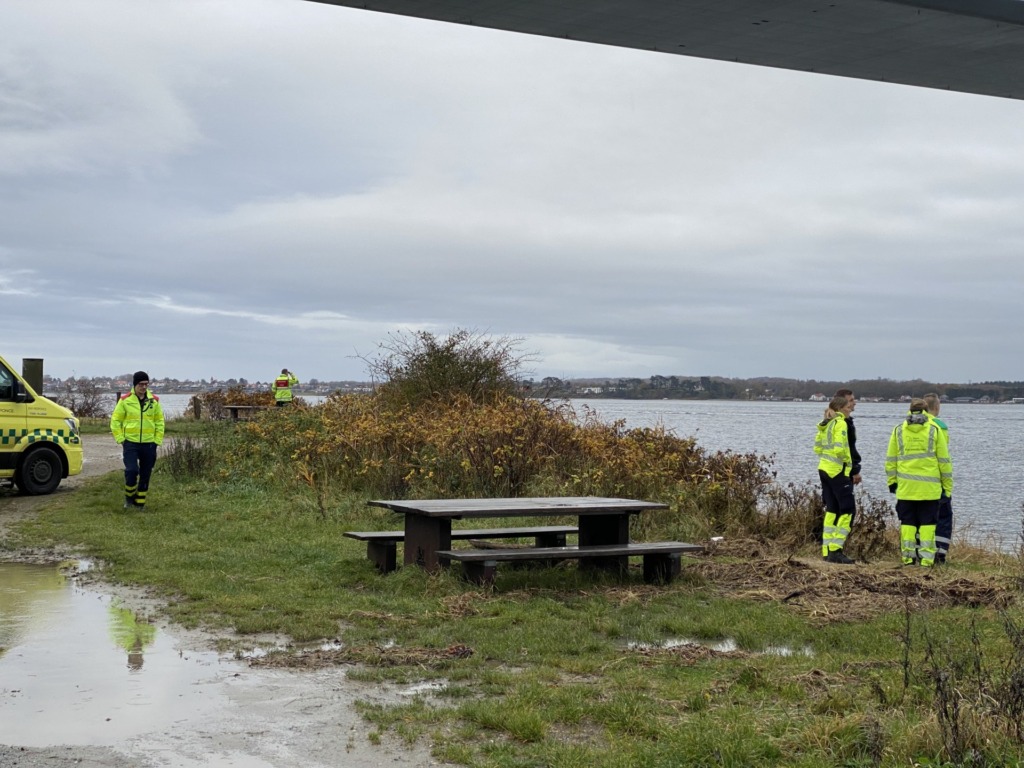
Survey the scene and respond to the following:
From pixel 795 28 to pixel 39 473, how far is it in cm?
1483

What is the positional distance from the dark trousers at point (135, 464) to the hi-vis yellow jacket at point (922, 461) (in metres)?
9.89

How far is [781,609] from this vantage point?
9039mm

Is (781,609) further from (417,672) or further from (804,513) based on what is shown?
(804,513)

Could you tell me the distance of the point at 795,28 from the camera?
6.35 m

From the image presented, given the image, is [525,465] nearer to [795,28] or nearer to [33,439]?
[33,439]

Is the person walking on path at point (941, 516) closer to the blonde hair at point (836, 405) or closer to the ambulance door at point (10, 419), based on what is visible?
the blonde hair at point (836, 405)

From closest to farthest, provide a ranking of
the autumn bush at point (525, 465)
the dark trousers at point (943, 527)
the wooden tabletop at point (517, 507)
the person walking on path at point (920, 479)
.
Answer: the wooden tabletop at point (517, 507), the person walking on path at point (920, 479), the dark trousers at point (943, 527), the autumn bush at point (525, 465)


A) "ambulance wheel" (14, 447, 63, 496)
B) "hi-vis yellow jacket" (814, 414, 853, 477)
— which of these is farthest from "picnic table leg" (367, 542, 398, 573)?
"ambulance wheel" (14, 447, 63, 496)

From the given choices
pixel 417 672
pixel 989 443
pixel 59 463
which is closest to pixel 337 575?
pixel 417 672

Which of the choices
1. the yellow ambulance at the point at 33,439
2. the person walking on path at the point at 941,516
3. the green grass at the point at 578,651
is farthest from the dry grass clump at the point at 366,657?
the yellow ambulance at the point at 33,439

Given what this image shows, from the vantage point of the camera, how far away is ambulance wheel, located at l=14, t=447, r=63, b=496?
17.4 meters

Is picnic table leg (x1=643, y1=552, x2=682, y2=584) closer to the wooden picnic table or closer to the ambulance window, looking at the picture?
the wooden picnic table

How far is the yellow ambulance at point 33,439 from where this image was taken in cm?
1688

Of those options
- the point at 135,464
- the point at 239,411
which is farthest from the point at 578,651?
the point at 239,411
